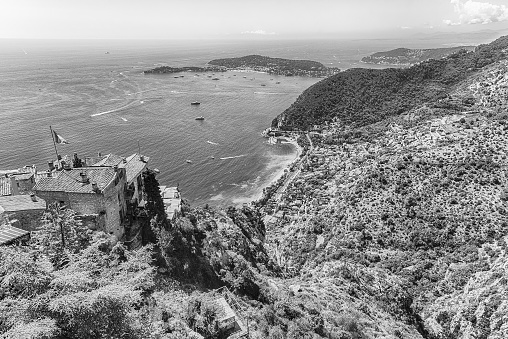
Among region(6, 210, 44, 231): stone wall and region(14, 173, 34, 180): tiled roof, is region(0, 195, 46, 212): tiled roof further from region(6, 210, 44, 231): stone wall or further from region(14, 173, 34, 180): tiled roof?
region(14, 173, 34, 180): tiled roof

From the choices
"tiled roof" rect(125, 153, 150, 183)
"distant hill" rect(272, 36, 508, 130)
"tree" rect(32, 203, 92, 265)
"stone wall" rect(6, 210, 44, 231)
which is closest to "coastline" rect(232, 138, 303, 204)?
"distant hill" rect(272, 36, 508, 130)

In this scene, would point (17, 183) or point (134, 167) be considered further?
point (134, 167)

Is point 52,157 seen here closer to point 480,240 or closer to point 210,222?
point 210,222

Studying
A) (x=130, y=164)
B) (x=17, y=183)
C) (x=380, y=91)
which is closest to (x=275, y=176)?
(x=130, y=164)

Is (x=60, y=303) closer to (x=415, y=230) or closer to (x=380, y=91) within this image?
(x=415, y=230)

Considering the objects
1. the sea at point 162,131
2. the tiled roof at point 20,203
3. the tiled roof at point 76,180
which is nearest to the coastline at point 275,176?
the sea at point 162,131

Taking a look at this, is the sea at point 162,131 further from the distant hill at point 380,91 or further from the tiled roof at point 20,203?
the tiled roof at point 20,203
